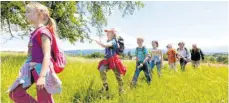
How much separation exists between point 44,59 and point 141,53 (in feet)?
18.9

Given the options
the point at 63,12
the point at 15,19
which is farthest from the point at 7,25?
the point at 63,12

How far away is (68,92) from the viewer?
806cm

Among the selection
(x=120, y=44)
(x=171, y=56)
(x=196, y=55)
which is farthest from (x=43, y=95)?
(x=196, y=55)

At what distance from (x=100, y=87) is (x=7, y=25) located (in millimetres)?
18566

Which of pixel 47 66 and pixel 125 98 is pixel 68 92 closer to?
pixel 125 98

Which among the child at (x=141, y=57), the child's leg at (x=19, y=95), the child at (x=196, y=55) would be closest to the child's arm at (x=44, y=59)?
the child's leg at (x=19, y=95)

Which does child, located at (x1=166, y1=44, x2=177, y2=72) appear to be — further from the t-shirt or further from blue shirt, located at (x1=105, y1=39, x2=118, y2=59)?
blue shirt, located at (x1=105, y1=39, x2=118, y2=59)

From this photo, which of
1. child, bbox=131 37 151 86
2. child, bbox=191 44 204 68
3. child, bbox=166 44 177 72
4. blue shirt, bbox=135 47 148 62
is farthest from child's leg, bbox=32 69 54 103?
child, bbox=191 44 204 68

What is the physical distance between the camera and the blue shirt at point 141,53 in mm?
10906

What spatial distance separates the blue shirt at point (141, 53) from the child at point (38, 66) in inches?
214

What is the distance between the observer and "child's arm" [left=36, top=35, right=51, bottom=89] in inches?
208

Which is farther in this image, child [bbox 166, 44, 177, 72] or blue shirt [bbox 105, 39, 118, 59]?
child [bbox 166, 44, 177, 72]

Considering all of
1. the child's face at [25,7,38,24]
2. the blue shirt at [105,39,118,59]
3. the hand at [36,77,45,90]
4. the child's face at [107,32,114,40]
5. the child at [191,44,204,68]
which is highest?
the child's face at [25,7,38,24]

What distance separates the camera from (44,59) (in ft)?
17.6
